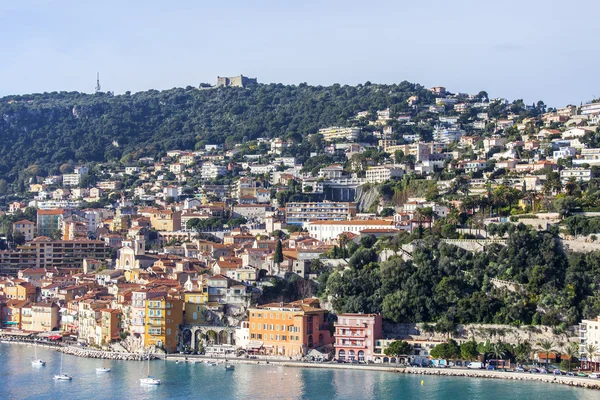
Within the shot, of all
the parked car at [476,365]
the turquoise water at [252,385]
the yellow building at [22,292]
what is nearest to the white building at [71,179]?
the yellow building at [22,292]

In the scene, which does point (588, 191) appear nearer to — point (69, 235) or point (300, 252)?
point (300, 252)

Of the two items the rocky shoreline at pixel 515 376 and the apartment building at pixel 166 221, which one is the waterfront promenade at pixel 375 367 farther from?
the apartment building at pixel 166 221

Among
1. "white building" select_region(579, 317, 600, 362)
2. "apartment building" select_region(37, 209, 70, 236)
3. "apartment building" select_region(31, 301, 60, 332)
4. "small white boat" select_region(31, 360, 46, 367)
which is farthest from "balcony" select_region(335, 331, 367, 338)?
"apartment building" select_region(37, 209, 70, 236)

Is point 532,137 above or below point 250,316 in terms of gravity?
above

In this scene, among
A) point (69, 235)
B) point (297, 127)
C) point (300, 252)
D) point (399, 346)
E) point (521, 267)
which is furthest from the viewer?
point (297, 127)

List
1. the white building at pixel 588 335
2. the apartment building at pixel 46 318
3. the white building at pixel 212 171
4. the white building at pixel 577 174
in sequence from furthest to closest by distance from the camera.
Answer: the white building at pixel 212 171
the white building at pixel 577 174
the apartment building at pixel 46 318
the white building at pixel 588 335

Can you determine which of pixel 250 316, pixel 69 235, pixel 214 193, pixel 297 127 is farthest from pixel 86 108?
pixel 250 316

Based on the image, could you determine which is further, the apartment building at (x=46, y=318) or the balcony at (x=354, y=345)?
the apartment building at (x=46, y=318)

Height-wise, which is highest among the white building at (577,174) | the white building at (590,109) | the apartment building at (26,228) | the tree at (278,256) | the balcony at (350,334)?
the white building at (590,109)
